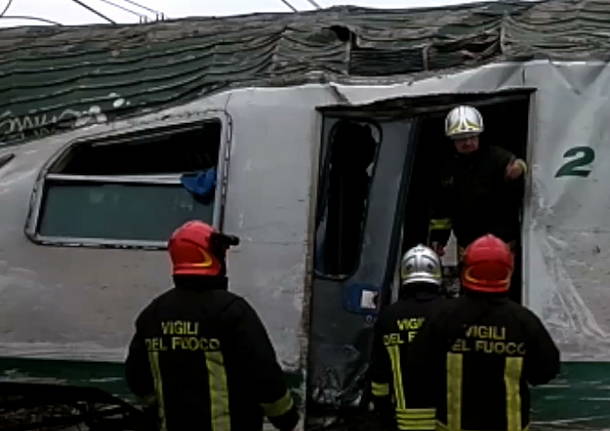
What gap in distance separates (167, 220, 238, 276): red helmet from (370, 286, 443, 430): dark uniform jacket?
1119mm

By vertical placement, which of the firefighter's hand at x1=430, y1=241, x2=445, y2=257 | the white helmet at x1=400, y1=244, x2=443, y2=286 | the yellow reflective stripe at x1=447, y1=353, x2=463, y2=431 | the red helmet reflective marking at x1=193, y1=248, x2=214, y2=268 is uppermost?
the firefighter's hand at x1=430, y1=241, x2=445, y2=257

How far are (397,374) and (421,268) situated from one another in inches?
23.6

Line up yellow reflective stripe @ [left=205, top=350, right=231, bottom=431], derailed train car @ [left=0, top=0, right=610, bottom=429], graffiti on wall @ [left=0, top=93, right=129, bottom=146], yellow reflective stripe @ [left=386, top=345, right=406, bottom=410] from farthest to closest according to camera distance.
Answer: graffiti on wall @ [left=0, top=93, right=129, bottom=146], derailed train car @ [left=0, top=0, right=610, bottom=429], yellow reflective stripe @ [left=386, top=345, right=406, bottom=410], yellow reflective stripe @ [left=205, top=350, right=231, bottom=431]

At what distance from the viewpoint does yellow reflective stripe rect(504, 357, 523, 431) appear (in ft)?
17.2

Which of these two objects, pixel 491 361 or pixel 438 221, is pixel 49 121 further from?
pixel 491 361

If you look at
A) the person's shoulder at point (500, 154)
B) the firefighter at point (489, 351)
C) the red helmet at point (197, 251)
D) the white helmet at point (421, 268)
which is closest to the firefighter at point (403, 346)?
the white helmet at point (421, 268)

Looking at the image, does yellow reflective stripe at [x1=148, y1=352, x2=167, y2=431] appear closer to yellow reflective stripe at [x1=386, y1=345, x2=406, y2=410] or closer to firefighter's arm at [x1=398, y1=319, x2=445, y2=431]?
firefighter's arm at [x1=398, y1=319, x2=445, y2=431]

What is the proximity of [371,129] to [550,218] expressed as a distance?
4.58ft

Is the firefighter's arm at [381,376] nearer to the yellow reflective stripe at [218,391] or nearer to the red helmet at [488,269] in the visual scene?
the red helmet at [488,269]

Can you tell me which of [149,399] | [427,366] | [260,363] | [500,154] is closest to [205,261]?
Answer: [260,363]

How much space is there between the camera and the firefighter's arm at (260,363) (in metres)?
5.31

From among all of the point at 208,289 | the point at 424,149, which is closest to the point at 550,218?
the point at 424,149

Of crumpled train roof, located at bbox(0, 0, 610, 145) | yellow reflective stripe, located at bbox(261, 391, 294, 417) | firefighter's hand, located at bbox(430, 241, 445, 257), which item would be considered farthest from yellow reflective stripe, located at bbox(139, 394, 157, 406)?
firefighter's hand, located at bbox(430, 241, 445, 257)

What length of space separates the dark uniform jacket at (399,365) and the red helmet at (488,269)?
661 mm
